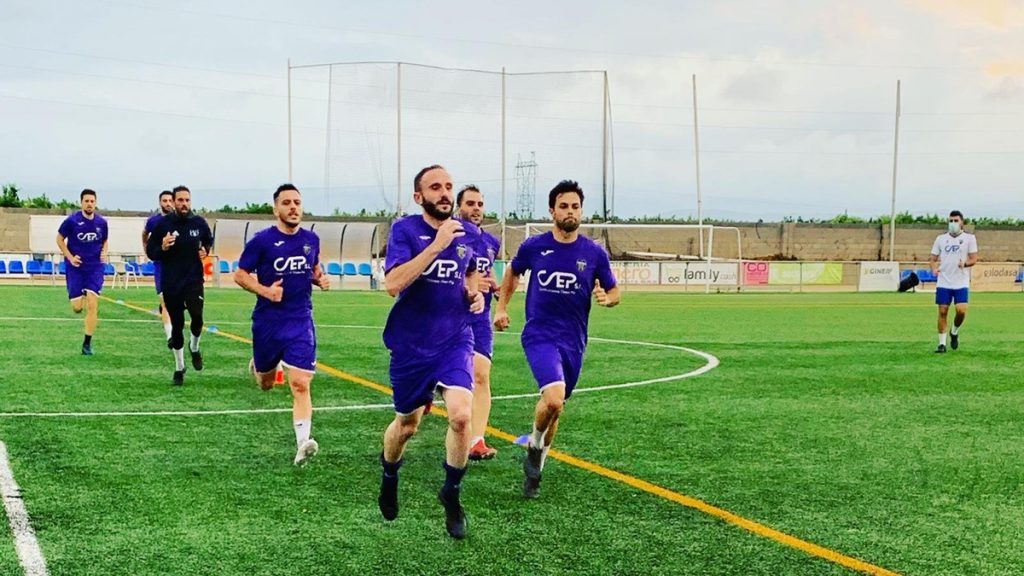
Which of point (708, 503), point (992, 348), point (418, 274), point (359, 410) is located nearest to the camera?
point (418, 274)

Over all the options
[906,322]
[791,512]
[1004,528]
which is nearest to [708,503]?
[791,512]

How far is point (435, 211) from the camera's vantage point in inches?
239

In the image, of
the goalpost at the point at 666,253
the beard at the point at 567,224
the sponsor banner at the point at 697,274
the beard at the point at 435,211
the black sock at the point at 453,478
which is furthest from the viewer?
the sponsor banner at the point at 697,274

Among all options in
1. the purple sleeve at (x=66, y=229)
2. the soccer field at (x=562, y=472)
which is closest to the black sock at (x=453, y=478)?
the soccer field at (x=562, y=472)

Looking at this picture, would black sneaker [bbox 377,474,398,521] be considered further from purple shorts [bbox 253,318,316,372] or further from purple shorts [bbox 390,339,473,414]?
purple shorts [bbox 253,318,316,372]

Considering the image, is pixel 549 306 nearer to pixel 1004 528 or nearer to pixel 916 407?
pixel 1004 528

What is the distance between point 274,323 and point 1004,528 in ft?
18.0

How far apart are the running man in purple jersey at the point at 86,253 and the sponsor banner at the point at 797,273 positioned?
113 feet

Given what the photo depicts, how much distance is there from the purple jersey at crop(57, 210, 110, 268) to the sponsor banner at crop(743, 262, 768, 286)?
3331cm

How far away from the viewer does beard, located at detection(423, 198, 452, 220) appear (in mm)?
6062

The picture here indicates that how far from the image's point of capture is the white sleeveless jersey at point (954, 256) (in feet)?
57.3

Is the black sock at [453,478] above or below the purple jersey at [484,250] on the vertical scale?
below

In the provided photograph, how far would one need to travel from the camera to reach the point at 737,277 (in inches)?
1750

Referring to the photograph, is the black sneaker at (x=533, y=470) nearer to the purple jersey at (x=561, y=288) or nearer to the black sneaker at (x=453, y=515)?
the purple jersey at (x=561, y=288)
